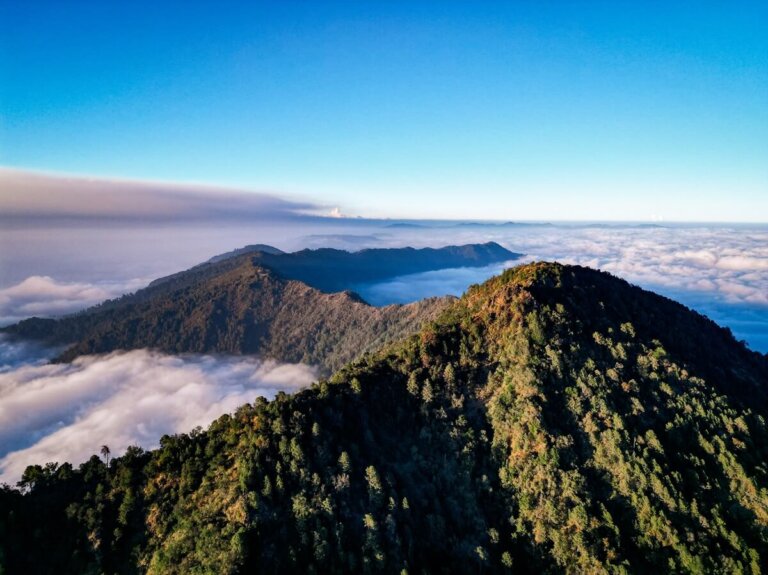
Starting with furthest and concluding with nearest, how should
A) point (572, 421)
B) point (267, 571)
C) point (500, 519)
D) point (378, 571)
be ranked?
point (572, 421), point (500, 519), point (378, 571), point (267, 571)

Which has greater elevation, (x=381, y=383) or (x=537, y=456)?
(x=381, y=383)

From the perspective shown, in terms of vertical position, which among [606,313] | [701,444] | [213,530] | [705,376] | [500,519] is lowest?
[500,519]

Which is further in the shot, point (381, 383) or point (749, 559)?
point (381, 383)

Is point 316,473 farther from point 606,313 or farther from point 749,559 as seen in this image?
point 606,313

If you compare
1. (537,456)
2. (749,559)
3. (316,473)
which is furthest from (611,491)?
(316,473)

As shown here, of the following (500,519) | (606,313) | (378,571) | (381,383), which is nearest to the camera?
(378,571)

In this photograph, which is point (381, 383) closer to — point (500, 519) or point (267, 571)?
point (500, 519)
